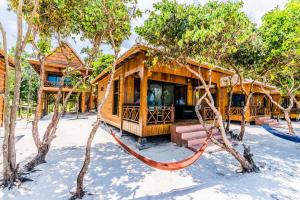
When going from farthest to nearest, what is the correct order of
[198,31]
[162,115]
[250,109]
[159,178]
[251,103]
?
[251,103] < [250,109] < [162,115] < [159,178] < [198,31]

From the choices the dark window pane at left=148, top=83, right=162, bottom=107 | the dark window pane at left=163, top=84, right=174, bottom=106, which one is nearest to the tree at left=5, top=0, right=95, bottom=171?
the dark window pane at left=148, top=83, right=162, bottom=107

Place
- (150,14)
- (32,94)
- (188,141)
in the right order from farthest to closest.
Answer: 1. (32,94)
2. (188,141)
3. (150,14)

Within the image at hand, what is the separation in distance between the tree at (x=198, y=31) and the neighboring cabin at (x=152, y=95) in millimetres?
1017

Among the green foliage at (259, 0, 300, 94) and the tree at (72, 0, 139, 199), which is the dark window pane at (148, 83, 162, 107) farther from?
the green foliage at (259, 0, 300, 94)

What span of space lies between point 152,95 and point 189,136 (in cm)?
355

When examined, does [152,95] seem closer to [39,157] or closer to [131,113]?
[131,113]

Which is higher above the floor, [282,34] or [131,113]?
[282,34]

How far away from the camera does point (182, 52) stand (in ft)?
17.2

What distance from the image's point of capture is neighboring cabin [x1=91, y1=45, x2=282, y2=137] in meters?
6.79

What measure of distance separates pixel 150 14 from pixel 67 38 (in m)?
2.97

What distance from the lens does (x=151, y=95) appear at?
956cm

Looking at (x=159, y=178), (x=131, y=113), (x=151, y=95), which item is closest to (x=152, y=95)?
(x=151, y=95)

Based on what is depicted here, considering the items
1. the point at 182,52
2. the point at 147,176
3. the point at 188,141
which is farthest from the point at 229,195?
the point at 182,52

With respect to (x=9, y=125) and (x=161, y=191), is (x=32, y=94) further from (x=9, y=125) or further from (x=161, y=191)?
(x=161, y=191)
